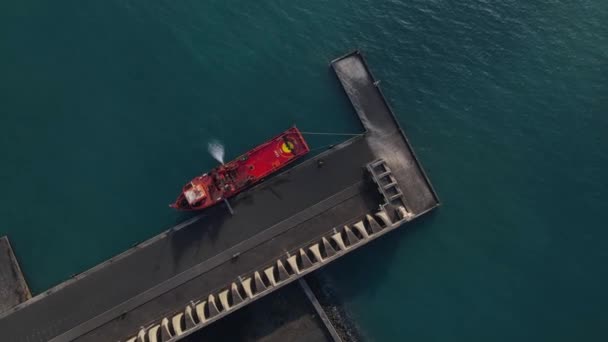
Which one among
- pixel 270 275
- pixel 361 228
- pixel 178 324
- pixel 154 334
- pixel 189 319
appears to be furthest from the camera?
pixel 361 228

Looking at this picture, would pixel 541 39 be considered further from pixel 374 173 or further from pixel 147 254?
pixel 147 254

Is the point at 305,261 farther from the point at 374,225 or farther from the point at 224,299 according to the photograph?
the point at 224,299

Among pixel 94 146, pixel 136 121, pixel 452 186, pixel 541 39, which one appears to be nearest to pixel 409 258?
pixel 452 186

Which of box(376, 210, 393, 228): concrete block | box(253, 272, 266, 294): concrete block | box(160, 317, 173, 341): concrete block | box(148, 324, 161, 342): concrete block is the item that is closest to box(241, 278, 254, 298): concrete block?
box(253, 272, 266, 294): concrete block

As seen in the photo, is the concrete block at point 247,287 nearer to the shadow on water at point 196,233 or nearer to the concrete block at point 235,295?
the concrete block at point 235,295

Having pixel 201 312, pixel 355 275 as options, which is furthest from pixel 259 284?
pixel 355 275

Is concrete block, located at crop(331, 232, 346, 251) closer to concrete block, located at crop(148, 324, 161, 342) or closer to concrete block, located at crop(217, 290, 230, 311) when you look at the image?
concrete block, located at crop(217, 290, 230, 311)

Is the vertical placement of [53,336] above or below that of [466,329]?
above
